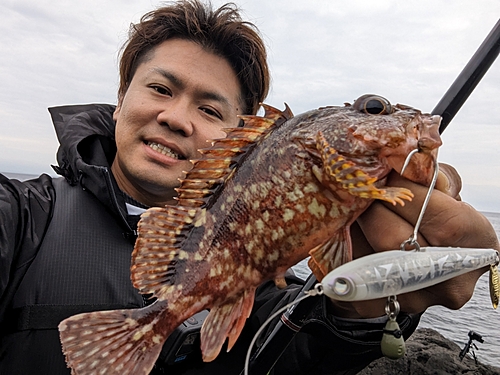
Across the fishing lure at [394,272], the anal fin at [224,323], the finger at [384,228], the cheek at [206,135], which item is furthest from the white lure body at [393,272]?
the cheek at [206,135]

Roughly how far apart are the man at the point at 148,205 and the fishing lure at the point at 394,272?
32cm

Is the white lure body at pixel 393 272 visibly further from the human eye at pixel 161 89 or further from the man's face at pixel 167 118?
the human eye at pixel 161 89

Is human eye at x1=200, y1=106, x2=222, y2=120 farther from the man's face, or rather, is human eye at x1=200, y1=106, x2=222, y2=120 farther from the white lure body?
the white lure body

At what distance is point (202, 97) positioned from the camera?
A: 11.8ft

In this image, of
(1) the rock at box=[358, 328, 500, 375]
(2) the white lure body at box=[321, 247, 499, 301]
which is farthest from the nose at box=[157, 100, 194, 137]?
(1) the rock at box=[358, 328, 500, 375]

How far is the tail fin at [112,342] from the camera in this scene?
1952 mm

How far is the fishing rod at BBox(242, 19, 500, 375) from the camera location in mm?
2541

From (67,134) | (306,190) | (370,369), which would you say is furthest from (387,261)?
(370,369)

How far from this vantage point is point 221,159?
2307 millimetres

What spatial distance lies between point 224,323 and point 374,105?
4.97 feet

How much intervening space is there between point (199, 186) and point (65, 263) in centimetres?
152

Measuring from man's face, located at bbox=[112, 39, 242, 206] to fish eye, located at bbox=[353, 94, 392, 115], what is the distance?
1.73 m

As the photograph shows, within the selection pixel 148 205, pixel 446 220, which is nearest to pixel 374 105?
pixel 446 220

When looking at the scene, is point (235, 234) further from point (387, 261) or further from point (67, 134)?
point (67, 134)
